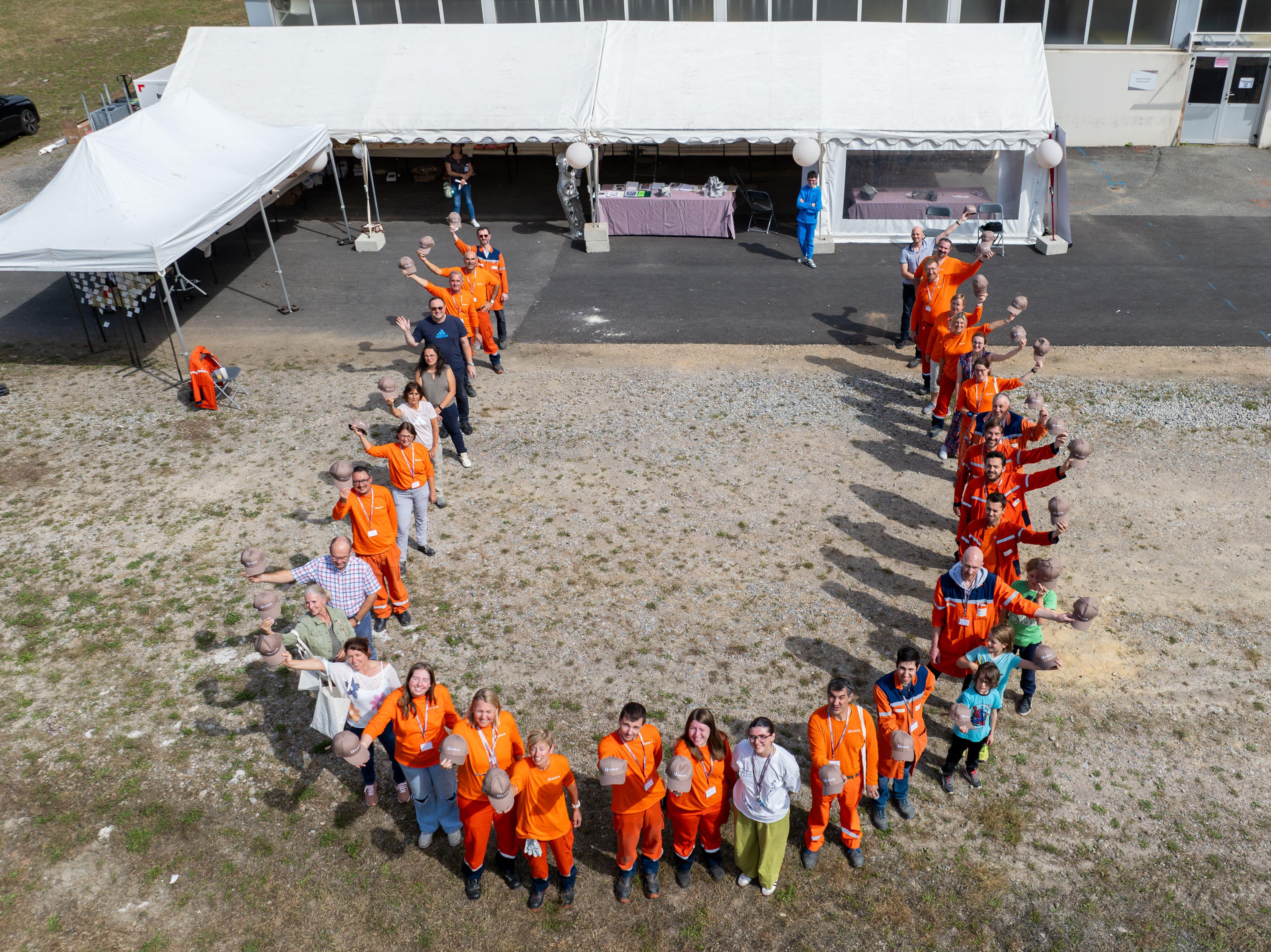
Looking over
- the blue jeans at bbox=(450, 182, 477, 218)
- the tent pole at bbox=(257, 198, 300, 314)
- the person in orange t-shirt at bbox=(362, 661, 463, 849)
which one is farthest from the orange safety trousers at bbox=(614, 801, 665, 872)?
the blue jeans at bbox=(450, 182, 477, 218)

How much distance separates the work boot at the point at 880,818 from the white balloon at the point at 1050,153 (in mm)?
12277

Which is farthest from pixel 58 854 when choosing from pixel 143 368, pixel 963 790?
pixel 143 368

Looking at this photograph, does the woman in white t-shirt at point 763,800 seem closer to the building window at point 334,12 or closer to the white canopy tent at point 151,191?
the white canopy tent at point 151,191

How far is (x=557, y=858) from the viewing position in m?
5.66

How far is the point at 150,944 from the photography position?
562 cm

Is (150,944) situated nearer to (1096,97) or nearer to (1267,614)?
(1267,614)

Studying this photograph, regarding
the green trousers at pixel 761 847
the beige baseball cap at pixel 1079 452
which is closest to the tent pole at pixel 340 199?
the beige baseball cap at pixel 1079 452

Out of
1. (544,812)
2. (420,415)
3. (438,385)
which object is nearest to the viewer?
(544,812)

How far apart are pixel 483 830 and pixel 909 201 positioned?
13.7 m

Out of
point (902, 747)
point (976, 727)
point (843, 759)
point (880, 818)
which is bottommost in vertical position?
point (880, 818)

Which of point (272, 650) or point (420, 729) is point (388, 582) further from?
point (420, 729)

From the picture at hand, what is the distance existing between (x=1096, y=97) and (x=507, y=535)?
712 inches

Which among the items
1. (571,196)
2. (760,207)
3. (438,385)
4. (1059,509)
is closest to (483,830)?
(1059,509)

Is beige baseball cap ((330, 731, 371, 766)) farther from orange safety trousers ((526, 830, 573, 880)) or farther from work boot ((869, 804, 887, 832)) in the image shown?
work boot ((869, 804, 887, 832))
